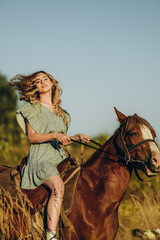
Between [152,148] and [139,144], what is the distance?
0.56ft

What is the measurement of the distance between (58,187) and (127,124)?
123cm

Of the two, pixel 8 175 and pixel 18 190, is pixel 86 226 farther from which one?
pixel 8 175

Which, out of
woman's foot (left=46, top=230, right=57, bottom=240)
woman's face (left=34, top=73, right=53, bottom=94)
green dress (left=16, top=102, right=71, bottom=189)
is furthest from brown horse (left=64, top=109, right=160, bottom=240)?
woman's face (left=34, top=73, right=53, bottom=94)

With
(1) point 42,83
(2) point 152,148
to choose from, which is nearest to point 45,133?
(1) point 42,83

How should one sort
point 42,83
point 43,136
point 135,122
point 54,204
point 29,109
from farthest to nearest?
point 42,83 → point 29,109 → point 43,136 → point 135,122 → point 54,204

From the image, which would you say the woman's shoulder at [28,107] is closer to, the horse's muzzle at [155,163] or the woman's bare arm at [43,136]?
the woman's bare arm at [43,136]

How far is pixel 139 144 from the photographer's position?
3.49 meters

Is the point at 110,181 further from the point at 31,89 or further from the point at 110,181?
the point at 31,89

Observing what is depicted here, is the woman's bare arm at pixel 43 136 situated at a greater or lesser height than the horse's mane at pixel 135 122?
lesser

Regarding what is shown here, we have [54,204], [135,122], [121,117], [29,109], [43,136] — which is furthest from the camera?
[29,109]

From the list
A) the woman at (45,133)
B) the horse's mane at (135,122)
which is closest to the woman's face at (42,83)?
the woman at (45,133)

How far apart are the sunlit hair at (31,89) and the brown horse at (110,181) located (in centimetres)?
113

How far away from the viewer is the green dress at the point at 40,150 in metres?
3.71

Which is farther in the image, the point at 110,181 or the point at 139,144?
the point at 110,181
